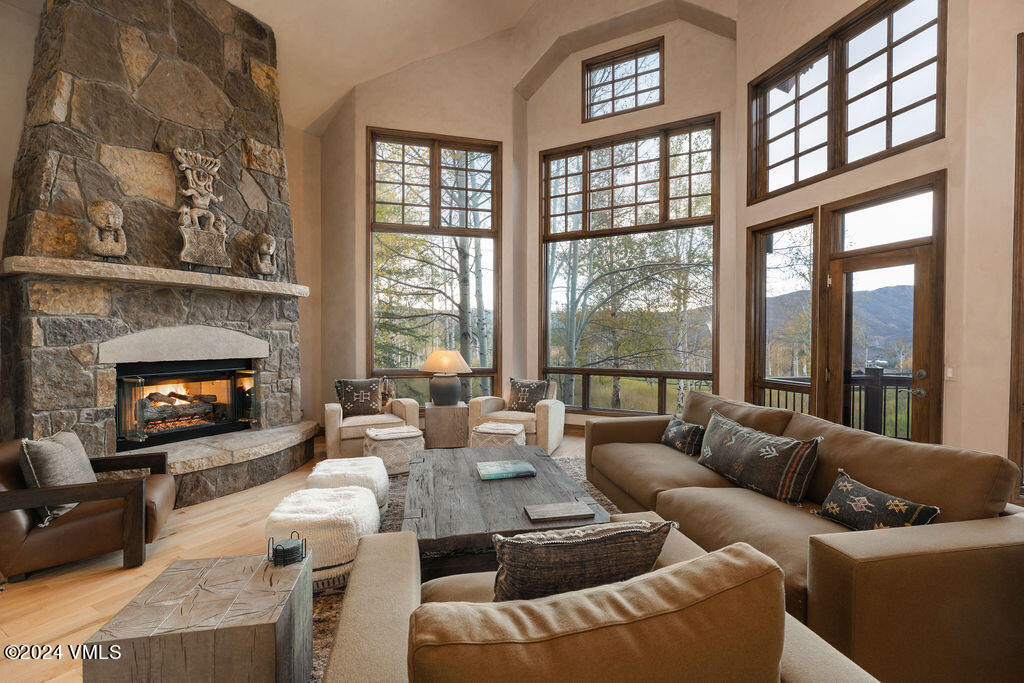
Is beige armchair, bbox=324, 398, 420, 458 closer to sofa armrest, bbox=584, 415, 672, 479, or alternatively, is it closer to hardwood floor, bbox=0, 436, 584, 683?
hardwood floor, bbox=0, 436, 584, 683

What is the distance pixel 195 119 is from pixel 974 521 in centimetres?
529

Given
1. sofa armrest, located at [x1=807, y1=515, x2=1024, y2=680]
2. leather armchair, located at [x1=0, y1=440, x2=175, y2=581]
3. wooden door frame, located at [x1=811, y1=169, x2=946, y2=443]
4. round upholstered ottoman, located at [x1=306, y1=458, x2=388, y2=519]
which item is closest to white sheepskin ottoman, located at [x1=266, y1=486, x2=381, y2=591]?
round upholstered ottoman, located at [x1=306, y1=458, x2=388, y2=519]

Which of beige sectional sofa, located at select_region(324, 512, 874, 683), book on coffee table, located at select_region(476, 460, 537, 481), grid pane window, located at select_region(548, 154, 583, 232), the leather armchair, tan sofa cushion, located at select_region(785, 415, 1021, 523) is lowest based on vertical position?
the leather armchair

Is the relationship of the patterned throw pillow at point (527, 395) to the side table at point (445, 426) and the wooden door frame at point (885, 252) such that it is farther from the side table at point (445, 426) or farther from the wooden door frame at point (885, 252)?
the wooden door frame at point (885, 252)

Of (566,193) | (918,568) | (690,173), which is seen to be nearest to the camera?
(918,568)

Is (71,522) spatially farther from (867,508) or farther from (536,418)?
(867,508)

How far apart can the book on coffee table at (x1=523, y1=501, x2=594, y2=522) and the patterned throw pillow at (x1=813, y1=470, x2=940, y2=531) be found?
1.00 metres

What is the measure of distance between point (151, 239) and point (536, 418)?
11.3 feet

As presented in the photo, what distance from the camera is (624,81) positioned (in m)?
5.30

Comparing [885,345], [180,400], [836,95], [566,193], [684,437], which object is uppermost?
[836,95]

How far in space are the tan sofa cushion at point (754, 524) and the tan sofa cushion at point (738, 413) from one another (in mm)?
511

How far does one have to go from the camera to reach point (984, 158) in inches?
104

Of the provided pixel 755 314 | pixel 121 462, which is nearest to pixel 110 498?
pixel 121 462

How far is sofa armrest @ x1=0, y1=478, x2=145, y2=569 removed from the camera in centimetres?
218
